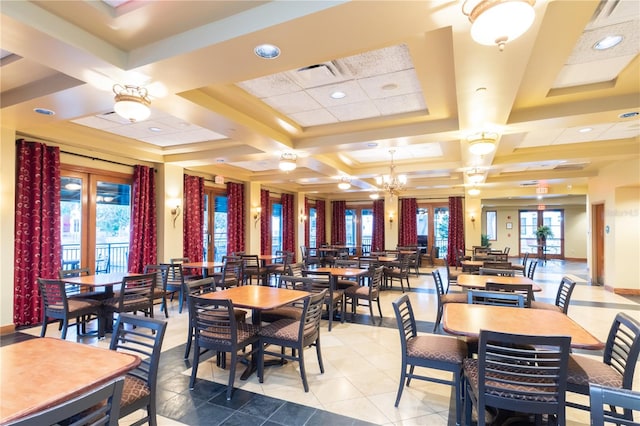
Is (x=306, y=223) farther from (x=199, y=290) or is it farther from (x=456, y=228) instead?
(x=199, y=290)

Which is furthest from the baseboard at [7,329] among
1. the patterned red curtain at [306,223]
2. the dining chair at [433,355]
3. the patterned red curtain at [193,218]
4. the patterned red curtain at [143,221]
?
the patterned red curtain at [306,223]

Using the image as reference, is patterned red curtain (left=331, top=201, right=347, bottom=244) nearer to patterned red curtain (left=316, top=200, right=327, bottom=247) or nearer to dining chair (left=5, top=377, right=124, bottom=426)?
patterned red curtain (left=316, top=200, right=327, bottom=247)

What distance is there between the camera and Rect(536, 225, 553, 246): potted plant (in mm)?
15047

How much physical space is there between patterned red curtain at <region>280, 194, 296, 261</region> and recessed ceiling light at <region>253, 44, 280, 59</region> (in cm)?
947

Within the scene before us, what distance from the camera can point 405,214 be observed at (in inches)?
532

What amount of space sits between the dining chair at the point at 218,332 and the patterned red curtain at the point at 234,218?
6169 mm

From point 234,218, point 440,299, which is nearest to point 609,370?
point 440,299

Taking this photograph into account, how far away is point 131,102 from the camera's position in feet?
9.55

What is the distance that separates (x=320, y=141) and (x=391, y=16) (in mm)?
3242

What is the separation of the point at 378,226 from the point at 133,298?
427 inches

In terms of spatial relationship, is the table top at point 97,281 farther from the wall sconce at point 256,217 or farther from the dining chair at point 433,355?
the wall sconce at point 256,217

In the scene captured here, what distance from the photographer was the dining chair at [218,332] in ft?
9.29

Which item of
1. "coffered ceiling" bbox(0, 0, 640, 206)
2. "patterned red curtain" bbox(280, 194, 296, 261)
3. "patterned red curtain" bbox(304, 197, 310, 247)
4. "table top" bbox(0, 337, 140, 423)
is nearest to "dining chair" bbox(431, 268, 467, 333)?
"coffered ceiling" bbox(0, 0, 640, 206)

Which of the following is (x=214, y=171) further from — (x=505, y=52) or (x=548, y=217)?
(x=548, y=217)
